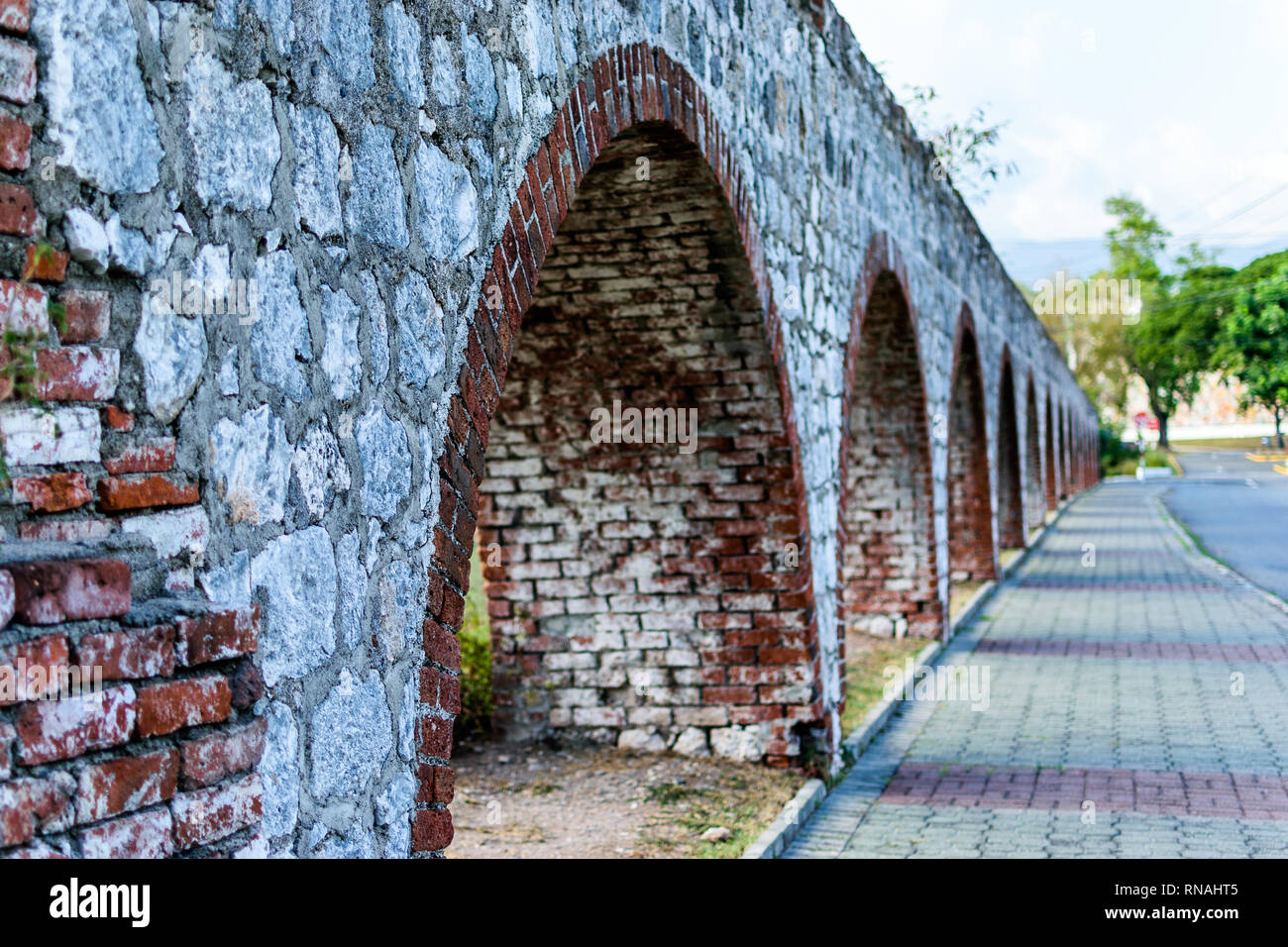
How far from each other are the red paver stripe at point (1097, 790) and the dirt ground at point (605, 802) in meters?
0.65

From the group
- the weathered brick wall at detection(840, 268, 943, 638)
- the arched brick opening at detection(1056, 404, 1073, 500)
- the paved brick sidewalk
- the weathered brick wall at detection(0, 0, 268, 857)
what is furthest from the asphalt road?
the weathered brick wall at detection(0, 0, 268, 857)

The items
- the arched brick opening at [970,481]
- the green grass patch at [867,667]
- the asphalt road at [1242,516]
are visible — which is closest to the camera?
the green grass patch at [867,667]

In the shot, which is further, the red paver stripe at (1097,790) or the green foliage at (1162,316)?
the green foliage at (1162,316)

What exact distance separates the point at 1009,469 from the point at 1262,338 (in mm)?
27521

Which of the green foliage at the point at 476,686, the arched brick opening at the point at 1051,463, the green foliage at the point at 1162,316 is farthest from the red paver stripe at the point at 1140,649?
the green foliage at the point at 1162,316

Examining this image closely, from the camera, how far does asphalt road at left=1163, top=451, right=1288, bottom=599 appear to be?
14.5m

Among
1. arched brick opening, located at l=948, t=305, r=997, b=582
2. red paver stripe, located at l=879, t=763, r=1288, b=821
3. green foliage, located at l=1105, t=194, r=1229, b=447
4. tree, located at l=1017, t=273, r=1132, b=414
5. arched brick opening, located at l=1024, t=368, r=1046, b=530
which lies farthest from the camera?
tree, located at l=1017, t=273, r=1132, b=414

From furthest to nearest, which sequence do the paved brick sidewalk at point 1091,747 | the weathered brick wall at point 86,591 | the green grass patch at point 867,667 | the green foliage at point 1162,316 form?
the green foliage at point 1162,316
the green grass patch at point 867,667
the paved brick sidewalk at point 1091,747
the weathered brick wall at point 86,591

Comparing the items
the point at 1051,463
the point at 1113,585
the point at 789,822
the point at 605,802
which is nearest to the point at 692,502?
the point at 605,802

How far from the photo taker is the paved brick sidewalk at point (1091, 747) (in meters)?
5.05

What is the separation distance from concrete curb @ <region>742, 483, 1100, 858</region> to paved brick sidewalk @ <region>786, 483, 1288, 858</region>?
61 mm

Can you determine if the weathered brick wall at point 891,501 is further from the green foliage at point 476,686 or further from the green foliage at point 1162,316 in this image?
the green foliage at point 1162,316

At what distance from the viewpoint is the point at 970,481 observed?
13.0 meters

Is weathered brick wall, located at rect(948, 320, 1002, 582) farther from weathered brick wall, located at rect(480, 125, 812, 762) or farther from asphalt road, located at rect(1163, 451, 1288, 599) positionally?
weathered brick wall, located at rect(480, 125, 812, 762)
